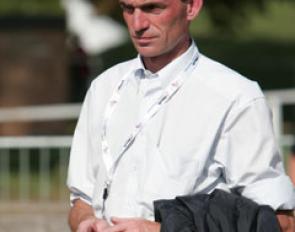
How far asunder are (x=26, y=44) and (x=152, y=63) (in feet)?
46.0

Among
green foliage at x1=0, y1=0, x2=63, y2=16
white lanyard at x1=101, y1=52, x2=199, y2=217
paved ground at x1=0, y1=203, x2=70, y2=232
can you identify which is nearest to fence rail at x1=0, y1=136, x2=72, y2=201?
paved ground at x1=0, y1=203, x2=70, y2=232

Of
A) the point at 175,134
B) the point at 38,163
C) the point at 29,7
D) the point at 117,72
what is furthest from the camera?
the point at 29,7

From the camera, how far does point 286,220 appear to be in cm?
304

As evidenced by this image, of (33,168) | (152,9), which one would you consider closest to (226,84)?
(152,9)

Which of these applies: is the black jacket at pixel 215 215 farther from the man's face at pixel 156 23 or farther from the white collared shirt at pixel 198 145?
the man's face at pixel 156 23

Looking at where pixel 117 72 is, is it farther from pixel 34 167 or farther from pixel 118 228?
pixel 34 167

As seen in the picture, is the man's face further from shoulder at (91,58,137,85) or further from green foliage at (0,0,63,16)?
green foliage at (0,0,63,16)

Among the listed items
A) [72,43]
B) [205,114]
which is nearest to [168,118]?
[205,114]

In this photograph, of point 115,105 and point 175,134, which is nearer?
point 175,134

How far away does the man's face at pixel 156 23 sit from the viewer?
310 centimetres

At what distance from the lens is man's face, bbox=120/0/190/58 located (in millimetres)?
3102

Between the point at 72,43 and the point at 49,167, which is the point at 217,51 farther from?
the point at 49,167

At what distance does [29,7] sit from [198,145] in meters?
13.5

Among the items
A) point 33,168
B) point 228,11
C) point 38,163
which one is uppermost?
point 38,163
